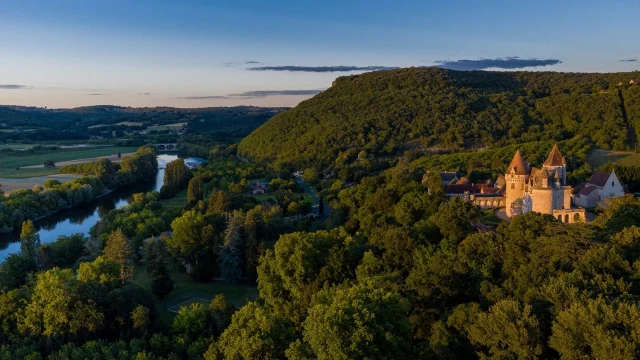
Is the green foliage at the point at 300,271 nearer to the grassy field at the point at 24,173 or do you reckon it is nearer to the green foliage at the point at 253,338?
Answer: the green foliage at the point at 253,338

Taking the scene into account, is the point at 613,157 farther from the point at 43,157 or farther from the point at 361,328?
the point at 43,157

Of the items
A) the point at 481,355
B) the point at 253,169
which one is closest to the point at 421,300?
the point at 481,355

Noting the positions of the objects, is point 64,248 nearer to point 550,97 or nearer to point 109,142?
point 550,97

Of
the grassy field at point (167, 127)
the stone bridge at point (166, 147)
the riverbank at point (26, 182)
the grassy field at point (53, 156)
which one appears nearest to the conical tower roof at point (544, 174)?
the riverbank at point (26, 182)

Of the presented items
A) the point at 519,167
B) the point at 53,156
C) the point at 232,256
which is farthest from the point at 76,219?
the point at 53,156

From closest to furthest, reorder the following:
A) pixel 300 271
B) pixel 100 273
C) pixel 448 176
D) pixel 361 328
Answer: pixel 361 328 < pixel 300 271 < pixel 100 273 < pixel 448 176

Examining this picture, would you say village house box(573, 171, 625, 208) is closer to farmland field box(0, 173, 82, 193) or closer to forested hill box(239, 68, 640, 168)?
forested hill box(239, 68, 640, 168)
